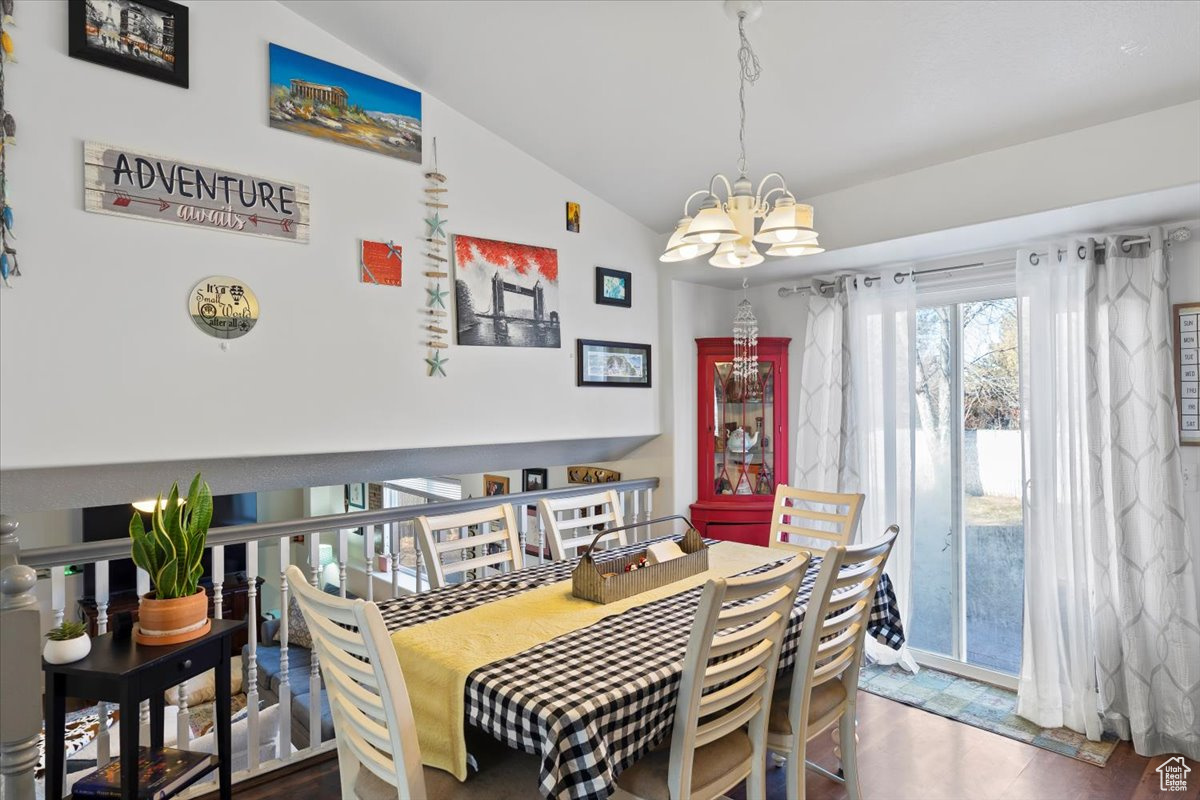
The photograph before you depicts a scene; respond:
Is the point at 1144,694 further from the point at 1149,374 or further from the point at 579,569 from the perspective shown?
the point at 579,569

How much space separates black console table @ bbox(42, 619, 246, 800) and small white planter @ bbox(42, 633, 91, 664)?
15 millimetres

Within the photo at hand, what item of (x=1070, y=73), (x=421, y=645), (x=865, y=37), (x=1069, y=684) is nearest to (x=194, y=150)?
(x=421, y=645)

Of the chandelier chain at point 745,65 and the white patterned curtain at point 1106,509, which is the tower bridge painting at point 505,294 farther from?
the white patterned curtain at point 1106,509

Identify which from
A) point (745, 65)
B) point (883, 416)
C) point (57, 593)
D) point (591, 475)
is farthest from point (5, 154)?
point (883, 416)

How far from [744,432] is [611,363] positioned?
0.93 m

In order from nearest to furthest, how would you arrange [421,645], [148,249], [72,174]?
[421,645] < [72,174] < [148,249]

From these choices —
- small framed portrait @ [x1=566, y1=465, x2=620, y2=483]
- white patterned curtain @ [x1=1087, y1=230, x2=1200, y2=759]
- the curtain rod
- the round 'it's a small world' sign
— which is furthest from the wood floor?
the curtain rod

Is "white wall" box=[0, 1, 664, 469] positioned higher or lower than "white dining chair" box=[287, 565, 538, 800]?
higher

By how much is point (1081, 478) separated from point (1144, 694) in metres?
0.87

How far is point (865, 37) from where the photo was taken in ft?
7.45

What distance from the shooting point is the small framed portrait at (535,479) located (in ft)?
14.6

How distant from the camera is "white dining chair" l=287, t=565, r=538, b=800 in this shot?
1.37m

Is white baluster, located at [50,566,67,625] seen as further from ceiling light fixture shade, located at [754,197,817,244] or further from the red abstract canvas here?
ceiling light fixture shade, located at [754,197,817,244]

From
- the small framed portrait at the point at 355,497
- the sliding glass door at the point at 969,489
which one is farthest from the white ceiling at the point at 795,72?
the small framed portrait at the point at 355,497
